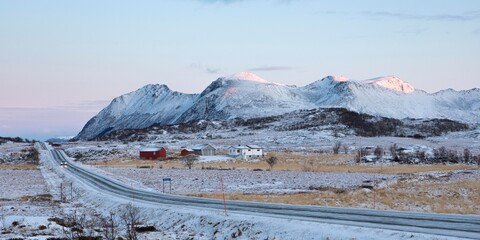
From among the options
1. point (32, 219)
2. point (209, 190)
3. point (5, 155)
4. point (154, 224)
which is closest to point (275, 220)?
point (154, 224)

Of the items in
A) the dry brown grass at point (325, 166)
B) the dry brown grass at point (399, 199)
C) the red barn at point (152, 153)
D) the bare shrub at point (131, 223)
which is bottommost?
the dry brown grass at point (325, 166)

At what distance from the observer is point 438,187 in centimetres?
4672

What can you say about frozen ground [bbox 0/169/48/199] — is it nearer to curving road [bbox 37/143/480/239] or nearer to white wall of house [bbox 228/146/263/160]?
curving road [bbox 37/143/480/239]

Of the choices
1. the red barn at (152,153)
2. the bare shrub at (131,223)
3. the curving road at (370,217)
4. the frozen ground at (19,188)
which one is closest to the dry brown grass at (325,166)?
the red barn at (152,153)

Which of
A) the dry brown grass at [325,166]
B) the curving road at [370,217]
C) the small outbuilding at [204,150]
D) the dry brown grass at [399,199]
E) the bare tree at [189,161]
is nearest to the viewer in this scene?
the curving road at [370,217]

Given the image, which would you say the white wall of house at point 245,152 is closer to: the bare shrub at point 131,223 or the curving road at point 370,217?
the curving road at point 370,217

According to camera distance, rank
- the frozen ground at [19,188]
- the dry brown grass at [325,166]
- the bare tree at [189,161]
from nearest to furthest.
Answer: the frozen ground at [19,188] → the dry brown grass at [325,166] → the bare tree at [189,161]

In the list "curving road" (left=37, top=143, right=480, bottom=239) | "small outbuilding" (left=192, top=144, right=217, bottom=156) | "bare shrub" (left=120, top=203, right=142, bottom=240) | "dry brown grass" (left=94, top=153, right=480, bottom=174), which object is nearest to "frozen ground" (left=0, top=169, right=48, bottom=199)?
"curving road" (left=37, top=143, right=480, bottom=239)

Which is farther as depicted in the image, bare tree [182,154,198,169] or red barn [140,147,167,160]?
red barn [140,147,167,160]

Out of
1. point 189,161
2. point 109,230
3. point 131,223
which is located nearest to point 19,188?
point 109,230

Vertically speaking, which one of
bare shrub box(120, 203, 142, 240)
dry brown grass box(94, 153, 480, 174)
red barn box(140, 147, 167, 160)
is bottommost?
dry brown grass box(94, 153, 480, 174)

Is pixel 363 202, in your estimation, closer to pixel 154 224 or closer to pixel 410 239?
pixel 154 224

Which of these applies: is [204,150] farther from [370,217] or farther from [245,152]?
[370,217]

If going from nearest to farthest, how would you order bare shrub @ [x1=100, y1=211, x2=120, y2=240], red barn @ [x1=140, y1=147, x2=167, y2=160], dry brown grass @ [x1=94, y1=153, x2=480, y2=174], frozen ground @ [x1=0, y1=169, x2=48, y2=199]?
bare shrub @ [x1=100, y1=211, x2=120, y2=240] < frozen ground @ [x1=0, y1=169, x2=48, y2=199] < dry brown grass @ [x1=94, y1=153, x2=480, y2=174] < red barn @ [x1=140, y1=147, x2=167, y2=160]
